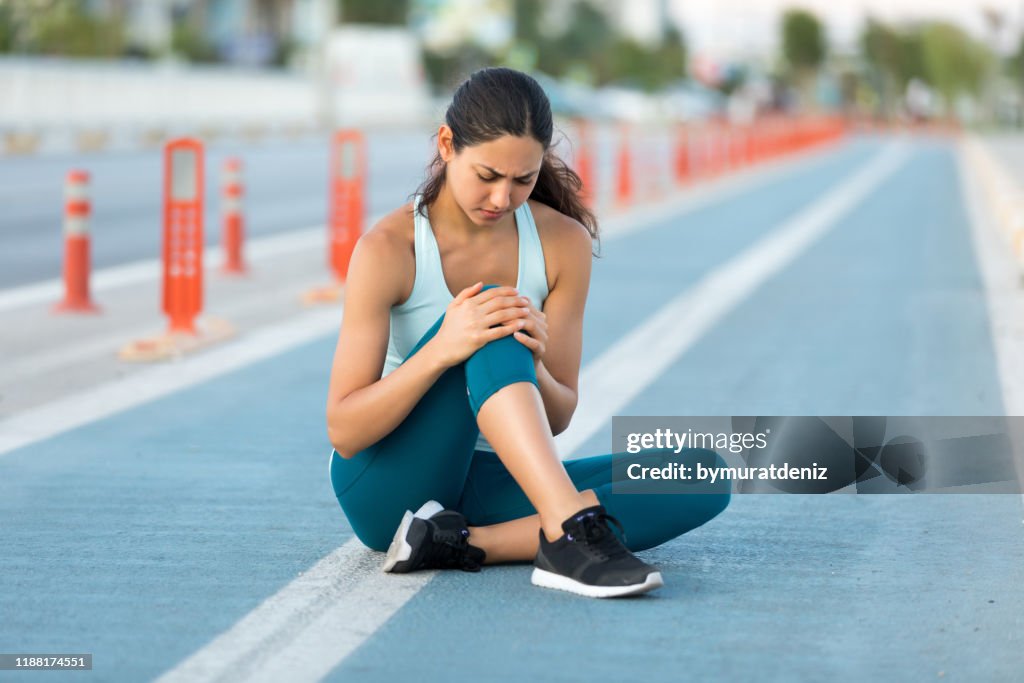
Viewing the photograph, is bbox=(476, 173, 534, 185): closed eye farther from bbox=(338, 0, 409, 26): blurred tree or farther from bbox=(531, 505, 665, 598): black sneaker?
bbox=(338, 0, 409, 26): blurred tree

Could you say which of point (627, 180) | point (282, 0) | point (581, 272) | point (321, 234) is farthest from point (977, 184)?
point (282, 0)

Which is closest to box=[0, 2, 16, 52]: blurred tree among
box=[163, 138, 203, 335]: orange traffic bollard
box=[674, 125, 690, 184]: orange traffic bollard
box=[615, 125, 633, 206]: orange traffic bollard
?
box=[674, 125, 690, 184]: orange traffic bollard

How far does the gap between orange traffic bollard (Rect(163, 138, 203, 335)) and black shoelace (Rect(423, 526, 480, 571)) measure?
5355mm

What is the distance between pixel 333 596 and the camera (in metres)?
4.66

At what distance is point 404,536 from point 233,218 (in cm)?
916

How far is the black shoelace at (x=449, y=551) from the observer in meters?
4.75

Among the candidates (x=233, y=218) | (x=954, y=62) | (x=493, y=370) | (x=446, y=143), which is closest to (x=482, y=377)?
(x=493, y=370)

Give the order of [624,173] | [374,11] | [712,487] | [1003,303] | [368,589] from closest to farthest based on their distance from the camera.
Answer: [368,589] → [712,487] → [1003,303] → [624,173] → [374,11]

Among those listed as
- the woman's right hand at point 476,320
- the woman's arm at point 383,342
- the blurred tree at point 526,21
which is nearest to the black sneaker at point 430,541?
the woman's arm at point 383,342

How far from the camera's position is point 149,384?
8.50 meters

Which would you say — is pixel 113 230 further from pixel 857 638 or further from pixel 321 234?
pixel 857 638

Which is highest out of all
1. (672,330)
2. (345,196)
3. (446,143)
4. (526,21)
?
(446,143)

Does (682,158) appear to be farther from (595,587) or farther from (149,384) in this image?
(595,587)

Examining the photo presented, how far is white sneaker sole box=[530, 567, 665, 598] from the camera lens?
4.54m
